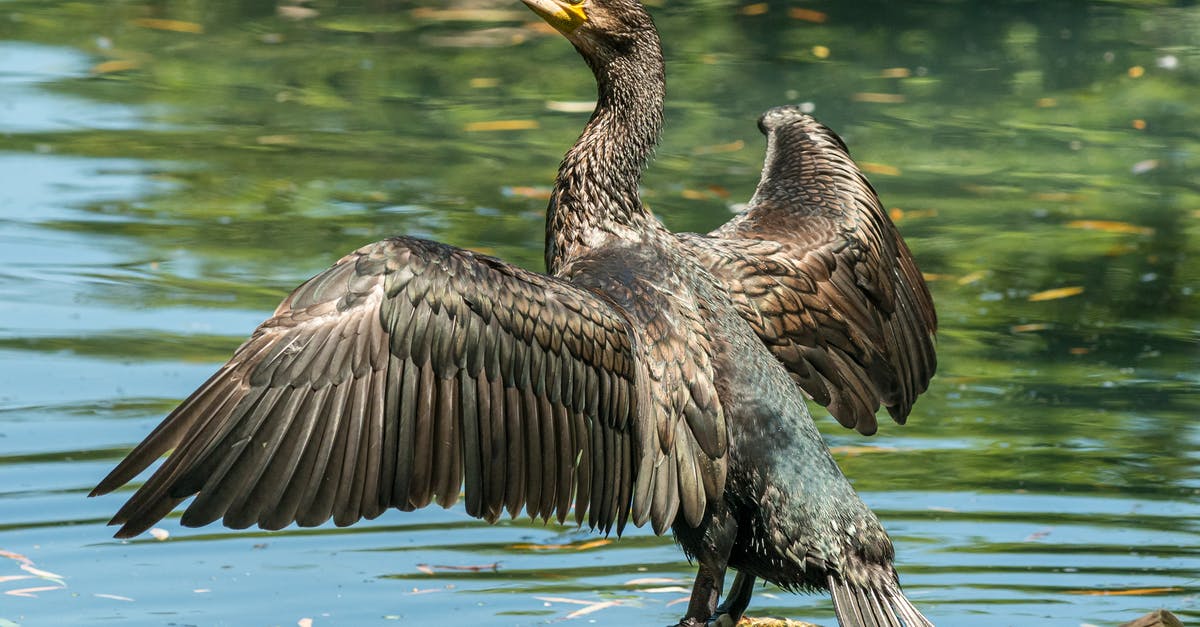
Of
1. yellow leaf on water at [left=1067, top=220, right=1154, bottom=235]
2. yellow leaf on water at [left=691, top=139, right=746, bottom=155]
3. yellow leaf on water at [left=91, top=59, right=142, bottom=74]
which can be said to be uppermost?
yellow leaf on water at [left=91, top=59, right=142, bottom=74]

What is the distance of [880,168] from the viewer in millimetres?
13352

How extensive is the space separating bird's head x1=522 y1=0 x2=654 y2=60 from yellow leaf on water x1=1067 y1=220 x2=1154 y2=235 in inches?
244

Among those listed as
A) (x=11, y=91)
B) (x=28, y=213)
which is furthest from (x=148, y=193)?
(x=11, y=91)

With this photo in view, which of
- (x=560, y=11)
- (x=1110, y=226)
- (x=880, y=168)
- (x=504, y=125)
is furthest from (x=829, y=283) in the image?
(x=504, y=125)

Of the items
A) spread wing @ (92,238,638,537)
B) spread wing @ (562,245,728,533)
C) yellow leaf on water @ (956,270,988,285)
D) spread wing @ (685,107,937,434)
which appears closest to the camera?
spread wing @ (92,238,638,537)

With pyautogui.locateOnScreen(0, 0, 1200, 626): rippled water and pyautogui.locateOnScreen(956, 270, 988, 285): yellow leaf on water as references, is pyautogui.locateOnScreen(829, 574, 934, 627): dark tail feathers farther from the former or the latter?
pyautogui.locateOnScreen(956, 270, 988, 285): yellow leaf on water

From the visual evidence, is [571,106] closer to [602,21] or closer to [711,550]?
[602,21]

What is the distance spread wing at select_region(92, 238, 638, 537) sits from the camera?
541cm

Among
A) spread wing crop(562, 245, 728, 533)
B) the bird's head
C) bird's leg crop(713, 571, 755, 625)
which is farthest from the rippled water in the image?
the bird's head

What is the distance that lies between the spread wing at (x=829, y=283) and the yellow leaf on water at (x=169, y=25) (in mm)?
9201

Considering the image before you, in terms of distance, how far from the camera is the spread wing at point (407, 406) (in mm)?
5414

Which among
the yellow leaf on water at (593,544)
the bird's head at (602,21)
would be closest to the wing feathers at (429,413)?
the bird's head at (602,21)

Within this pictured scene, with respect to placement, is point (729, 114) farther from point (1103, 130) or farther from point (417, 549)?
point (417, 549)

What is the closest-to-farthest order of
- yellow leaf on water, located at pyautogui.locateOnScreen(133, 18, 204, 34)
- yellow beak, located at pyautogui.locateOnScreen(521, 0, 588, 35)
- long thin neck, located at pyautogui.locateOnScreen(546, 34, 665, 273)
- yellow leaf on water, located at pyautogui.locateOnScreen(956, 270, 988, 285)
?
1. long thin neck, located at pyautogui.locateOnScreen(546, 34, 665, 273)
2. yellow beak, located at pyautogui.locateOnScreen(521, 0, 588, 35)
3. yellow leaf on water, located at pyautogui.locateOnScreen(956, 270, 988, 285)
4. yellow leaf on water, located at pyautogui.locateOnScreen(133, 18, 204, 34)
